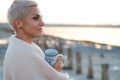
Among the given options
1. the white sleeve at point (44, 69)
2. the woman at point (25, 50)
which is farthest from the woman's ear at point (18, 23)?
the white sleeve at point (44, 69)

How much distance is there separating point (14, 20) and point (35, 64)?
0.30 m

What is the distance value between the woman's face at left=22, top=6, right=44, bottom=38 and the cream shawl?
0.24 feet

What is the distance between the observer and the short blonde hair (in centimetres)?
256

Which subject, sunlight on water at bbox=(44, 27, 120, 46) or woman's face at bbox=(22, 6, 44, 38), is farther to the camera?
sunlight on water at bbox=(44, 27, 120, 46)

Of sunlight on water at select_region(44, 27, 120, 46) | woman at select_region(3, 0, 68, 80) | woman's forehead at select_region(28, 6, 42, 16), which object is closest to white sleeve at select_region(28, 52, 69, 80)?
woman at select_region(3, 0, 68, 80)

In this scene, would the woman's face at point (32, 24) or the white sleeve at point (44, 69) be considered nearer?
the white sleeve at point (44, 69)

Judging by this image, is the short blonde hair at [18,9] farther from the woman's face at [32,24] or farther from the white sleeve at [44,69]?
the white sleeve at [44,69]

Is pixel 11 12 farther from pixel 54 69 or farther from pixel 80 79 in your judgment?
pixel 80 79

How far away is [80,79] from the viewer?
56.9ft

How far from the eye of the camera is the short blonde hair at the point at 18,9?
256 cm

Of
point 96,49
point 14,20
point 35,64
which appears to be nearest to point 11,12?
point 14,20

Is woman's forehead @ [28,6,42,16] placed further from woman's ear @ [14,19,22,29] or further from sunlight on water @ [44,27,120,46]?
sunlight on water @ [44,27,120,46]

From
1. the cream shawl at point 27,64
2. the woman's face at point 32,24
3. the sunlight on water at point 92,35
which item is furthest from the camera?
the sunlight on water at point 92,35

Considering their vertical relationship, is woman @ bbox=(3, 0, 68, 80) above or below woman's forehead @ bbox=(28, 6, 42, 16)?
below
